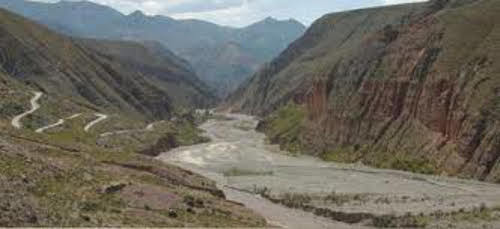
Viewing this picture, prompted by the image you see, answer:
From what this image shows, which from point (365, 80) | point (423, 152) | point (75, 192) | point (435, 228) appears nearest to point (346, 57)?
point (365, 80)

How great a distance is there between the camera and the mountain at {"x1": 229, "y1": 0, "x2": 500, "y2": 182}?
104250 millimetres

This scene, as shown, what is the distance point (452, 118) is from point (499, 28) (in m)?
16.2

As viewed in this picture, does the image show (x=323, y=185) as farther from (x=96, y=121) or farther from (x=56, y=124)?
(x=96, y=121)

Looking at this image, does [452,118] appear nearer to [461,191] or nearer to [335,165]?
[335,165]

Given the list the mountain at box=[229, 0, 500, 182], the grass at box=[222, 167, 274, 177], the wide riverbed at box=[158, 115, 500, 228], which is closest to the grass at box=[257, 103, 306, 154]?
the mountain at box=[229, 0, 500, 182]

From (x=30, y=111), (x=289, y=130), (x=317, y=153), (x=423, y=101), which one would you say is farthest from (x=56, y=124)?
(x=289, y=130)

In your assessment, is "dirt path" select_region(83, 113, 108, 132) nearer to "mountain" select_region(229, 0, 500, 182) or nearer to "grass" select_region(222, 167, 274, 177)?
"grass" select_region(222, 167, 274, 177)

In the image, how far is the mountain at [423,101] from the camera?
104 m

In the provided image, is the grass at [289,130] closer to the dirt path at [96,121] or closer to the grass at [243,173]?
the dirt path at [96,121]

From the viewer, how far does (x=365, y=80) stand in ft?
471

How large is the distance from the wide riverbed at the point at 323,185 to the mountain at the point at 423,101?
18.9 feet

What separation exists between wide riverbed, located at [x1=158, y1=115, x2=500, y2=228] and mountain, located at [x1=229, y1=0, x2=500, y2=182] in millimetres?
5773

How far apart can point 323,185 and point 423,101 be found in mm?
32778

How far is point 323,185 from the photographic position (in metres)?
93.6
